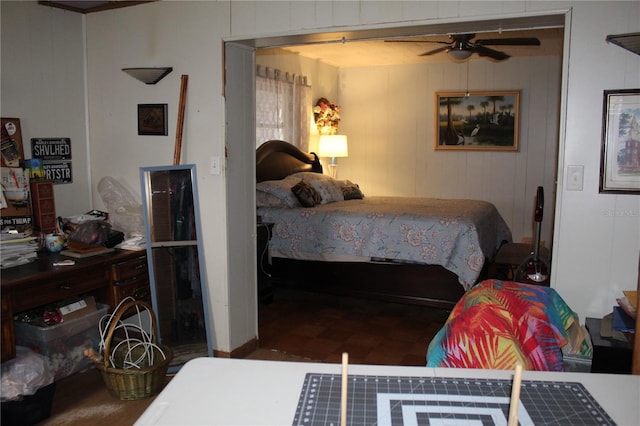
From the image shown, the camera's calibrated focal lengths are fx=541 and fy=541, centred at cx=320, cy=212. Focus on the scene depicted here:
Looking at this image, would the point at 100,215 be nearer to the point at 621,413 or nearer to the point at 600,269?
the point at 600,269

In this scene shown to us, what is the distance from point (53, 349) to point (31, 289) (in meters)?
0.42

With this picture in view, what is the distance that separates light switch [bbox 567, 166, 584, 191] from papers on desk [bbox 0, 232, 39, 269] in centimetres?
279

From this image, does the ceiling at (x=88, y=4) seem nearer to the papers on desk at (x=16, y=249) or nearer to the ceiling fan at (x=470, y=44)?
the papers on desk at (x=16, y=249)

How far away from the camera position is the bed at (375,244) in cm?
415

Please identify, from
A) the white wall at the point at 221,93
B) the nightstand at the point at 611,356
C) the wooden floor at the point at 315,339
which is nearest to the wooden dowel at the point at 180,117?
the white wall at the point at 221,93

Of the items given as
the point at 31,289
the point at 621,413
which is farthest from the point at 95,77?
the point at 621,413

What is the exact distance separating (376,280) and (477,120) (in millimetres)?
3139

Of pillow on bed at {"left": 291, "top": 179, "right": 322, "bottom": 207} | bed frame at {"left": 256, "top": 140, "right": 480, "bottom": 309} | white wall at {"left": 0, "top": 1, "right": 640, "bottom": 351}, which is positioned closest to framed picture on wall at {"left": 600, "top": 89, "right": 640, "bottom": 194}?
white wall at {"left": 0, "top": 1, "right": 640, "bottom": 351}

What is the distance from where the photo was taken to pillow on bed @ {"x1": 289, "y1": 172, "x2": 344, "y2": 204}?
5.22 metres

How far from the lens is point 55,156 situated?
3.62 m

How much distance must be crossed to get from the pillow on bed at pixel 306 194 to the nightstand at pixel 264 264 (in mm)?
424

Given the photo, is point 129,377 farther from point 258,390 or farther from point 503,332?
point 503,332

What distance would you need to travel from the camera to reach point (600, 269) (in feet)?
8.41

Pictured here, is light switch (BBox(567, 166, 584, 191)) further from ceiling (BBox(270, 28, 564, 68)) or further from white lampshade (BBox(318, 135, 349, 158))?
white lampshade (BBox(318, 135, 349, 158))
